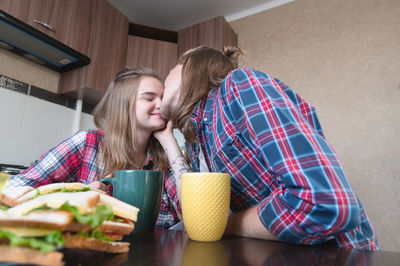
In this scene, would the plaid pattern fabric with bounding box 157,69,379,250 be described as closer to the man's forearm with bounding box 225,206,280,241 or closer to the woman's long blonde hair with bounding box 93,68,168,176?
the man's forearm with bounding box 225,206,280,241

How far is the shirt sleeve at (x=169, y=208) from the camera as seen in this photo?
2.61 feet

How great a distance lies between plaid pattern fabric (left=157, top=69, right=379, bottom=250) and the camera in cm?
44

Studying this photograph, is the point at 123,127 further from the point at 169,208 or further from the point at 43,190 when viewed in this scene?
the point at 43,190

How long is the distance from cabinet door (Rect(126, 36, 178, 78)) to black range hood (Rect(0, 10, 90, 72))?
500 mm

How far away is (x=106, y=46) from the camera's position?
7.14ft

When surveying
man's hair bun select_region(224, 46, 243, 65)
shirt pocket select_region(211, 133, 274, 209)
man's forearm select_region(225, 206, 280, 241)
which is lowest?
man's forearm select_region(225, 206, 280, 241)

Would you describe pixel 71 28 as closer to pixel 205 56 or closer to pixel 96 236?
pixel 205 56

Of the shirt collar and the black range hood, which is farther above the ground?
the black range hood

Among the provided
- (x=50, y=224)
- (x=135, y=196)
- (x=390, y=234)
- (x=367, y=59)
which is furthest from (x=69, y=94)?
(x=390, y=234)

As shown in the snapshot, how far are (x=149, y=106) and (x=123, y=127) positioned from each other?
6.5 inches

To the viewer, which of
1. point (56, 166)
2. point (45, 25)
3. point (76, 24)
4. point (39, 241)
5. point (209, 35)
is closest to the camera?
point (39, 241)

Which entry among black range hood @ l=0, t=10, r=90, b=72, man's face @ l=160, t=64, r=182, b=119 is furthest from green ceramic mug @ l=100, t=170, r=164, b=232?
black range hood @ l=0, t=10, r=90, b=72

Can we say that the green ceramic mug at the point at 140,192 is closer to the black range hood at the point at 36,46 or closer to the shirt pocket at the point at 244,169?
the shirt pocket at the point at 244,169

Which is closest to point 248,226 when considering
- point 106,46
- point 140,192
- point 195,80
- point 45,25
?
point 140,192
